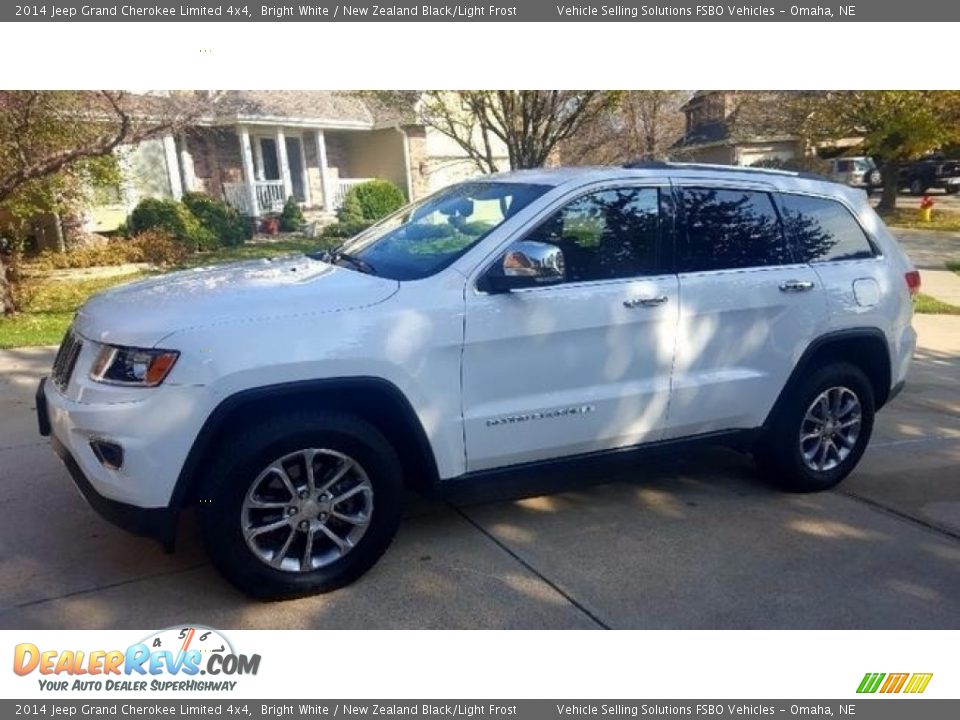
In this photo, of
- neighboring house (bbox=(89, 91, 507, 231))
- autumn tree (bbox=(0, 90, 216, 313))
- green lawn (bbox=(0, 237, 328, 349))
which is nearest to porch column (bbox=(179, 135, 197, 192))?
neighboring house (bbox=(89, 91, 507, 231))

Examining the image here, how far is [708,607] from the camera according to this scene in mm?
3324

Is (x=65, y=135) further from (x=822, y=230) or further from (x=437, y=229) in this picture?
(x=822, y=230)

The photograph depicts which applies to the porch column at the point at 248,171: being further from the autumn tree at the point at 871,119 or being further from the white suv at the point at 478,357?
the white suv at the point at 478,357

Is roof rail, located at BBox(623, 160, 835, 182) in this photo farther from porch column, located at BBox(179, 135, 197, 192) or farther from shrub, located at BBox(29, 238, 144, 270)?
porch column, located at BBox(179, 135, 197, 192)

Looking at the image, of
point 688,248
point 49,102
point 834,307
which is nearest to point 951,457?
point 834,307

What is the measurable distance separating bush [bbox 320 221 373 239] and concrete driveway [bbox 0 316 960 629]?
15244mm

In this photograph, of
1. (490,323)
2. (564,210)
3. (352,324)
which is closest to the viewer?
(352,324)

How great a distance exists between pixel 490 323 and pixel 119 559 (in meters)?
2.11

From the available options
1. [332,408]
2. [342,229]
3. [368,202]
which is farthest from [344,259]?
[368,202]

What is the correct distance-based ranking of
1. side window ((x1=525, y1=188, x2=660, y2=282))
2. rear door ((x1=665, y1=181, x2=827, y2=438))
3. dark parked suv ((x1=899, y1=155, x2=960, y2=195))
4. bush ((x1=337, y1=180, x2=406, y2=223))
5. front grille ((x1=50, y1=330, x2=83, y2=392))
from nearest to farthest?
1. front grille ((x1=50, y1=330, x2=83, y2=392))
2. side window ((x1=525, y1=188, x2=660, y2=282))
3. rear door ((x1=665, y1=181, x2=827, y2=438))
4. bush ((x1=337, y1=180, x2=406, y2=223))
5. dark parked suv ((x1=899, y1=155, x2=960, y2=195))

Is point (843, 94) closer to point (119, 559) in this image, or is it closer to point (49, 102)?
point (49, 102)

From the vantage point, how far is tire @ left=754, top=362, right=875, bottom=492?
14.5 feet

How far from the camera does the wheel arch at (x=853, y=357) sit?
4367mm

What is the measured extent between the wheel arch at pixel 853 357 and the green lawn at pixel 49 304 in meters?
5.25
